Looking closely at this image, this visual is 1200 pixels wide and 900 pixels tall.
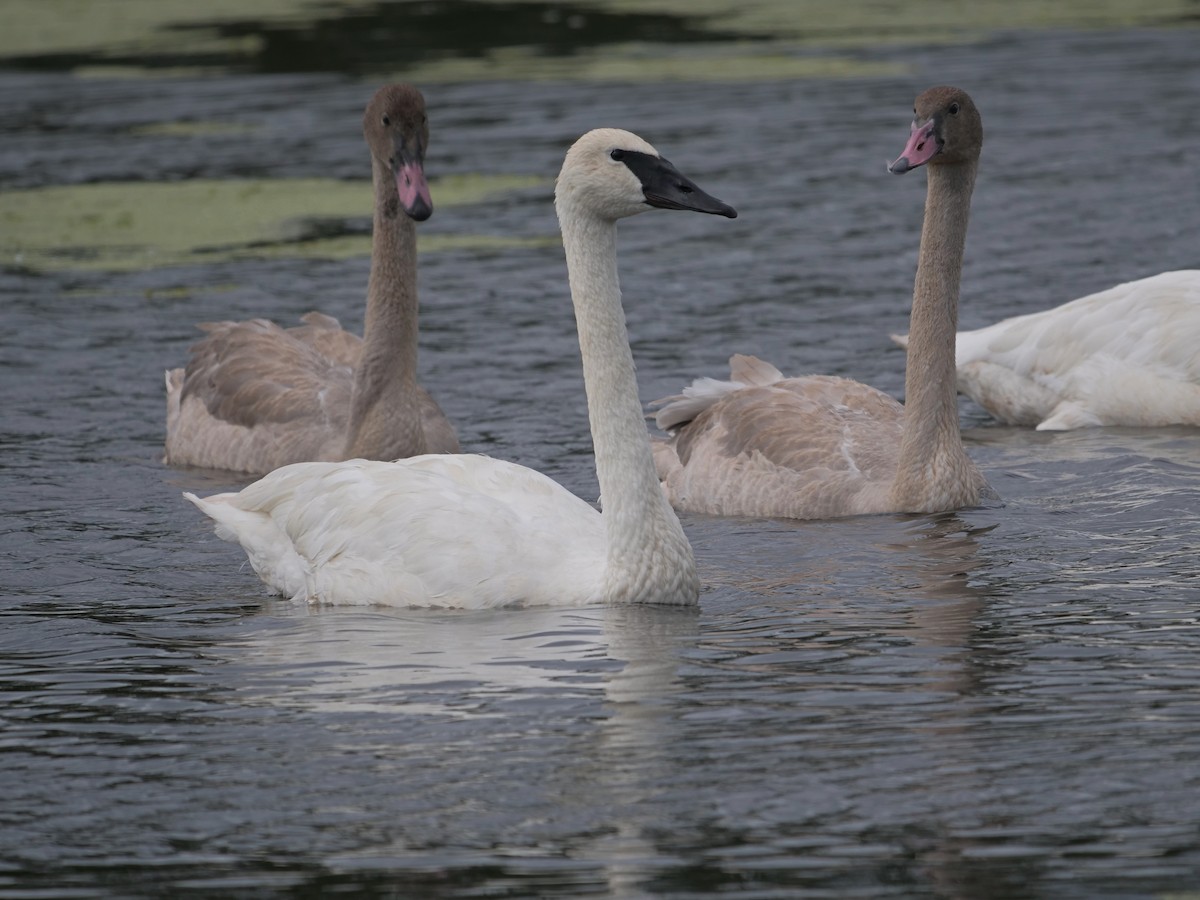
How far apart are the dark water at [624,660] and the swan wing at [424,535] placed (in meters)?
0.13

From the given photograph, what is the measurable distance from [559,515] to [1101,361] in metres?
4.47

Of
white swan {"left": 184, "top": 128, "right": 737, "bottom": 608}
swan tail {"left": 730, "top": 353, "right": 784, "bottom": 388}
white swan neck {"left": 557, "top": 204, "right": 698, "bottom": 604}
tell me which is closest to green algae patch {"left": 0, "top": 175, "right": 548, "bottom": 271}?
swan tail {"left": 730, "top": 353, "right": 784, "bottom": 388}

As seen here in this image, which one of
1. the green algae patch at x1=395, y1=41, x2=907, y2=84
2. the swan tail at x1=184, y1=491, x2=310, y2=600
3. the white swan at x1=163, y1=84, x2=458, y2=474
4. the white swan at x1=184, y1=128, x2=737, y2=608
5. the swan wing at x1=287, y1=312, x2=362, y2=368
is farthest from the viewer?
the green algae patch at x1=395, y1=41, x2=907, y2=84

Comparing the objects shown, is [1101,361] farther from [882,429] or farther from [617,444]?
[617,444]

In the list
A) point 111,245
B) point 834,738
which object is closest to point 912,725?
point 834,738

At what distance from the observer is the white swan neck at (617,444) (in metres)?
8.19

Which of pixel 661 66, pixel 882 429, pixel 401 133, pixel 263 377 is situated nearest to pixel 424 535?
pixel 401 133

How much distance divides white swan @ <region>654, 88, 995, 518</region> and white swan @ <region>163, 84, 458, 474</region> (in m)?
1.48

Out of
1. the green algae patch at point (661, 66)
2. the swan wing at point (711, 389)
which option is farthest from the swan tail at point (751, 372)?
the green algae patch at point (661, 66)

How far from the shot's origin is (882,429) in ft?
35.1

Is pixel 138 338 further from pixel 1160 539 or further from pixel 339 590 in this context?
pixel 1160 539

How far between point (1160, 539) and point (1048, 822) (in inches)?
141

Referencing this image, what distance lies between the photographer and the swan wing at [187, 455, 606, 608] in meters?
8.23

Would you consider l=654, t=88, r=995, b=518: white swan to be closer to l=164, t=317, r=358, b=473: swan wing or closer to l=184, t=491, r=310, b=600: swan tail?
l=164, t=317, r=358, b=473: swan wing
